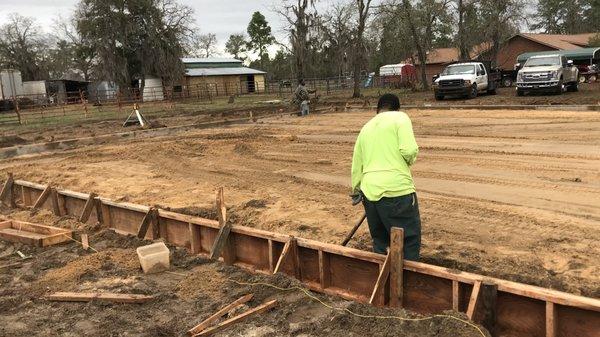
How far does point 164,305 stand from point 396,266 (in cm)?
236

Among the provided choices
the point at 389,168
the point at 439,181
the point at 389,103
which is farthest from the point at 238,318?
the point at 439,181

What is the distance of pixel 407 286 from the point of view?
508cm

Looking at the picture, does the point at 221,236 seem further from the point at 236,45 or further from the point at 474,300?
the point at 236,45

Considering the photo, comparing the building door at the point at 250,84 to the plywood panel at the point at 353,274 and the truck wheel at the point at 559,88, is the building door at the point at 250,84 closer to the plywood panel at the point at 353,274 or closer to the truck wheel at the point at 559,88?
the truck wheel at the point at 559,88

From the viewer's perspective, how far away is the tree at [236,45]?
3327 inches

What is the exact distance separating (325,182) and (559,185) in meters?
3.87

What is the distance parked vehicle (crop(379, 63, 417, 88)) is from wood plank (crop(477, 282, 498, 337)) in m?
38.5

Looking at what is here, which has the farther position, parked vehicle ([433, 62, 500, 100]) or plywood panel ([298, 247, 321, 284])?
parked vehicle ([433, 62, 500, 100])

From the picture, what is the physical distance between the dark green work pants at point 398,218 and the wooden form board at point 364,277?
8.1 inches

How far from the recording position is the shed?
53.4 metres

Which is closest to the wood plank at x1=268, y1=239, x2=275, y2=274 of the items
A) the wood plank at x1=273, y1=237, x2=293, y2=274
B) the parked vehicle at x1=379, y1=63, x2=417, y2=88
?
the wood plank at x1=273, y1=237, x2=293, y2=274

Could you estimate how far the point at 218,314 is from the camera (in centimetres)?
494

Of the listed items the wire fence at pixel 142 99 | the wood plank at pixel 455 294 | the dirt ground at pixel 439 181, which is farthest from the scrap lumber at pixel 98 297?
the wire fence at pixel 142 99

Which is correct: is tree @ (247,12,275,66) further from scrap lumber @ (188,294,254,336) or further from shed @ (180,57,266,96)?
scrap lumber @ (188,294,254,336)
